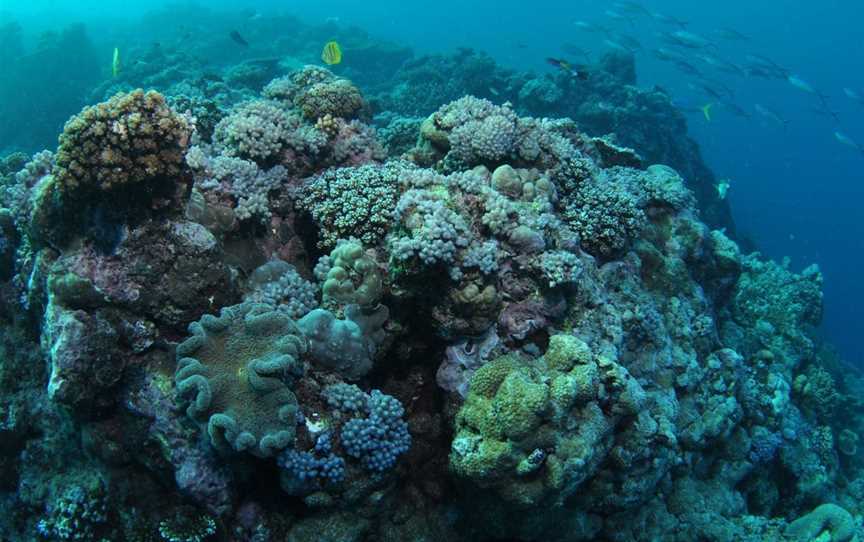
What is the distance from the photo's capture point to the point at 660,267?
294 inches

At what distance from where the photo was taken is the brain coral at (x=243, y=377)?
3.92 m

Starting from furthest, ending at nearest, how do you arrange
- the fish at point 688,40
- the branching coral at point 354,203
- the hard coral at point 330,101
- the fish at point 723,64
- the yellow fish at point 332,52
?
1. the fish at point 723,64
2. the fish at point 688,40
3. the yellow fish at point 332,52
4. the hard coral at point 330,101
5. the branching coral at point 354,203

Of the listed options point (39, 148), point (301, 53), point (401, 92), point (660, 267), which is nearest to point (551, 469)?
point (660, 267)

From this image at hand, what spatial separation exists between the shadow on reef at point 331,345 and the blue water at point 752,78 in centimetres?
2668

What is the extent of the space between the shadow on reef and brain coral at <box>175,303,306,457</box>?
2cm

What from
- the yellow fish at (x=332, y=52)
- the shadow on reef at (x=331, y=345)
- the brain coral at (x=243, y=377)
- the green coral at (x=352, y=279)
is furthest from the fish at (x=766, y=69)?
the brain coral at (x=243, y=377)

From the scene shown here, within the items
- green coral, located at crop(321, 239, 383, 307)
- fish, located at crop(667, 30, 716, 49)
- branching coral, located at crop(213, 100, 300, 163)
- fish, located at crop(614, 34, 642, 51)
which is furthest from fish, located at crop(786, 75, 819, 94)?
green coral, located at crop(321, 239, 383, 307)

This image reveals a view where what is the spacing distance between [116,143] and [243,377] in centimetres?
216

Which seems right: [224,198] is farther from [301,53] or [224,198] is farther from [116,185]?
[301,53]

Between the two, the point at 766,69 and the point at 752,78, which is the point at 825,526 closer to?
the point at 766,69

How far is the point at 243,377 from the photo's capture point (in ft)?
13.8

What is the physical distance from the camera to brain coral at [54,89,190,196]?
411cm

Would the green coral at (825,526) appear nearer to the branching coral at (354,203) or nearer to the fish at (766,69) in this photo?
the branching coral at (354,203)

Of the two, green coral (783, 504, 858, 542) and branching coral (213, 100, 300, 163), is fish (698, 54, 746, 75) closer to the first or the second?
green coral (783, 504, 858, 542)
